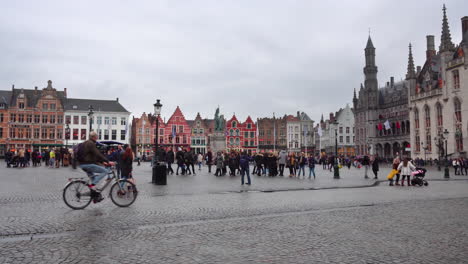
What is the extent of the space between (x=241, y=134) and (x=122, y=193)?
8769cm

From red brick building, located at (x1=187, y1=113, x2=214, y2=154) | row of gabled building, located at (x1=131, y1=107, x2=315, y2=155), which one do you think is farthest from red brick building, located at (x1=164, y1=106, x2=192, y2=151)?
red brick building, located at (x1=187, y1=113, x2=214, y2=154)

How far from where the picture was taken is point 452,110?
53500 millimetres

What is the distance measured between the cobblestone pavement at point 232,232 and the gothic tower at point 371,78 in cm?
7582

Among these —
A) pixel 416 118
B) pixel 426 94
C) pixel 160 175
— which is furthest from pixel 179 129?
pixel 160 175

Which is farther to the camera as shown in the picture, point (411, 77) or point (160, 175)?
point (411, 77)

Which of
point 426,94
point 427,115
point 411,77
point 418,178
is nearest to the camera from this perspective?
point 418,178

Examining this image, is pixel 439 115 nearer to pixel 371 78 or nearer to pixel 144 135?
pixel 371 78

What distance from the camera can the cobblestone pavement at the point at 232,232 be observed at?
498cm

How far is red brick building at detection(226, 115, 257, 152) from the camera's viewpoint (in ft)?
314

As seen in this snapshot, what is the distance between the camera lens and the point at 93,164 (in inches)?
352

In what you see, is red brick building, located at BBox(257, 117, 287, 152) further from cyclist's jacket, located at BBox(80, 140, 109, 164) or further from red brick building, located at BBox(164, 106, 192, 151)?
cyclist's jacket, located at BBox(80, 140, 109, 164)

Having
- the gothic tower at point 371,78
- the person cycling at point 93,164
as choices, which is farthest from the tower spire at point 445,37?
the person cycling at point 93,164

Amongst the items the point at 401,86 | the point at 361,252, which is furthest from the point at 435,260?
the point at 401,86

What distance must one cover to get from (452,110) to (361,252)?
2256 inches
